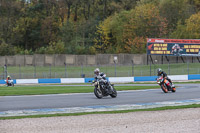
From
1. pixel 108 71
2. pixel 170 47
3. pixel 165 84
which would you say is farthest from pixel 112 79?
pixel 165 84

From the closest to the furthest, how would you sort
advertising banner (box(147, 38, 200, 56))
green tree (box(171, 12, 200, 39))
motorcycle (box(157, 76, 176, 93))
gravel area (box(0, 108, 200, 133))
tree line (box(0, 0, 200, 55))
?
gravel area (box(0, 108, 200, 133)) → motorcycle (box(157, 76, 176, 93)) → advertising banner (box(147, 38, 200, 56)) → green tree (box(171, 12, 200, 39)) → tree line (box(0, 0, 200, 55))

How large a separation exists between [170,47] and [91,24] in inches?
1294

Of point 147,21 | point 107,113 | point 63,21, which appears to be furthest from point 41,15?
point 107,113

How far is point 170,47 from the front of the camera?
47781mm

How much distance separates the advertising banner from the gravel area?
36.0 m

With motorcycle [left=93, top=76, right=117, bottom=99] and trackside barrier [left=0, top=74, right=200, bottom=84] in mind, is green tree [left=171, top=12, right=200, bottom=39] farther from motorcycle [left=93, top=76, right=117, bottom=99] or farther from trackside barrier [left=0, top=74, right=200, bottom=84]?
motorcycle [left=93, top=76, right=117, bottom=99]

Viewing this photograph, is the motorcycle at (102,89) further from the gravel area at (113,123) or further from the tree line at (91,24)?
the tree line at (91,24)

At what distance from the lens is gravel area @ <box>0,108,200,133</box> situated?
9.42 meters

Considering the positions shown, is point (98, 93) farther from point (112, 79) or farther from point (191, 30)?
point (191, 30)

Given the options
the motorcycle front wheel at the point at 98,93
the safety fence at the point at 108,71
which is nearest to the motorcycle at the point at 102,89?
the motorcycle front wheel at the point at 98,93

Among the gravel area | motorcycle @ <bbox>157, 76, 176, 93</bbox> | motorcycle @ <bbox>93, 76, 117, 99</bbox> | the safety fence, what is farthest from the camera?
the safety fence

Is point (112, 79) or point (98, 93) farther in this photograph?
point (112, 79)

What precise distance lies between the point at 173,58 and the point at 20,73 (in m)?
23.0

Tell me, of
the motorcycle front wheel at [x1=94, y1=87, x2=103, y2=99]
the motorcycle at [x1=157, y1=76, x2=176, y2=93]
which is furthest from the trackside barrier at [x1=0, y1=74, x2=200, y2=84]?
the motorcycle front wheel at [x1=94, y1=87, x2=103, y2=99]
